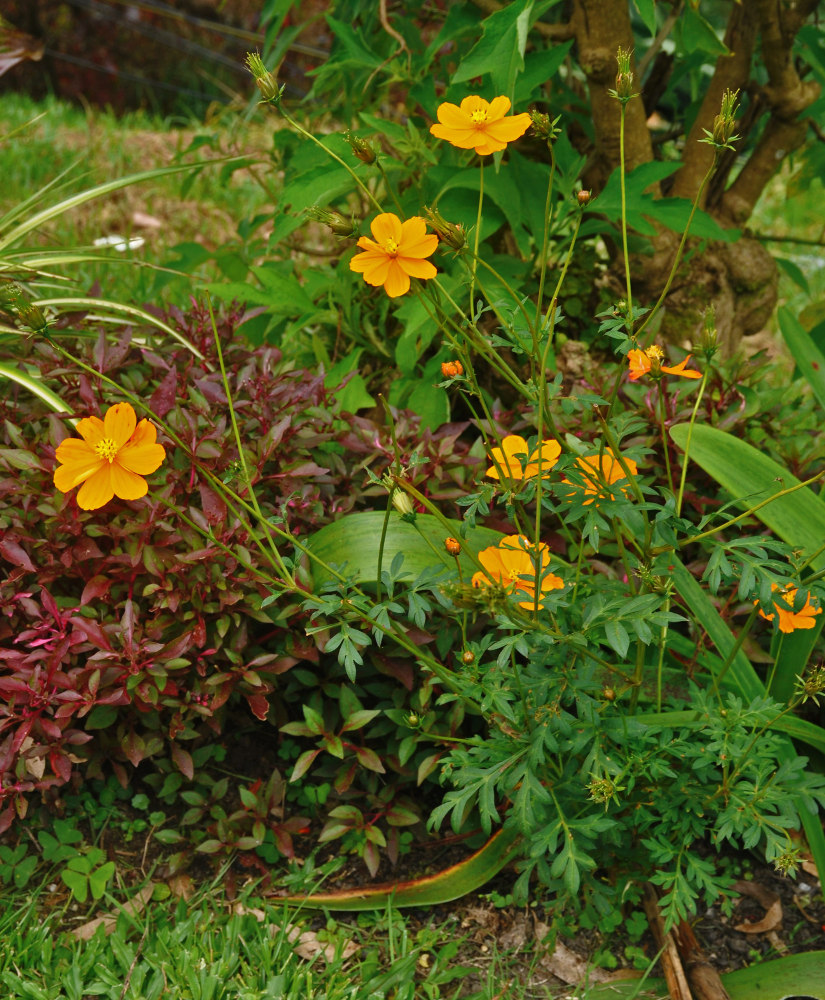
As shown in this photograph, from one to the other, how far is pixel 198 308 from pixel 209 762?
0.87 meters

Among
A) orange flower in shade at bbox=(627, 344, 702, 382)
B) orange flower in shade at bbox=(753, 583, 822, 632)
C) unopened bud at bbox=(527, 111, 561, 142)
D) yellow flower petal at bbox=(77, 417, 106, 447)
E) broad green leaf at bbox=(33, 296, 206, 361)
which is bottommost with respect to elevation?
broad green leaf at bbox=(33, 296, 206, 361)

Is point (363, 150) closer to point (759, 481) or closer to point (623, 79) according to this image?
point (623, 79)

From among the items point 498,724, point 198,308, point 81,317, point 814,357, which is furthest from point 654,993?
point 81,317

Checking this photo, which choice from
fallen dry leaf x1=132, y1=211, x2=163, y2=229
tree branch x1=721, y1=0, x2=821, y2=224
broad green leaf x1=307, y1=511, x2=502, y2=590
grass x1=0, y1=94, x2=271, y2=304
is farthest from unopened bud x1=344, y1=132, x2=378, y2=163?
fallen dry leaf x1=132, y1=211, x2=163, y2=229

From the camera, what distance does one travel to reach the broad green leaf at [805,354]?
5.88ft

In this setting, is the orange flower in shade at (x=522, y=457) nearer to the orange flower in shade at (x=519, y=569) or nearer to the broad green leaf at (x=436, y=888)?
the orange flower in shade at (x=519, y=569)

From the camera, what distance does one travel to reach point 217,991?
4.48 feet

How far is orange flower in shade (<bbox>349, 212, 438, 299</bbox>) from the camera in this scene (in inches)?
41.2

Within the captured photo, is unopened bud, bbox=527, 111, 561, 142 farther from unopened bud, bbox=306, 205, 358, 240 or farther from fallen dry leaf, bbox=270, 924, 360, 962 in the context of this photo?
fallen dry leaf, bbox=270, 924, 360, 962

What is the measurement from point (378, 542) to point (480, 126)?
0.63m

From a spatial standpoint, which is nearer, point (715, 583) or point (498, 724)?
point (715, 583)

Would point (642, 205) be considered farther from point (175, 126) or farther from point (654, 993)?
point (175, 126)

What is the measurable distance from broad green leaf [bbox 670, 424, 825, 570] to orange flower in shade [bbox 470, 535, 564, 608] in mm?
380

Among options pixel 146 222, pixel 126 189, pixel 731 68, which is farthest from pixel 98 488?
pixel 126 189
